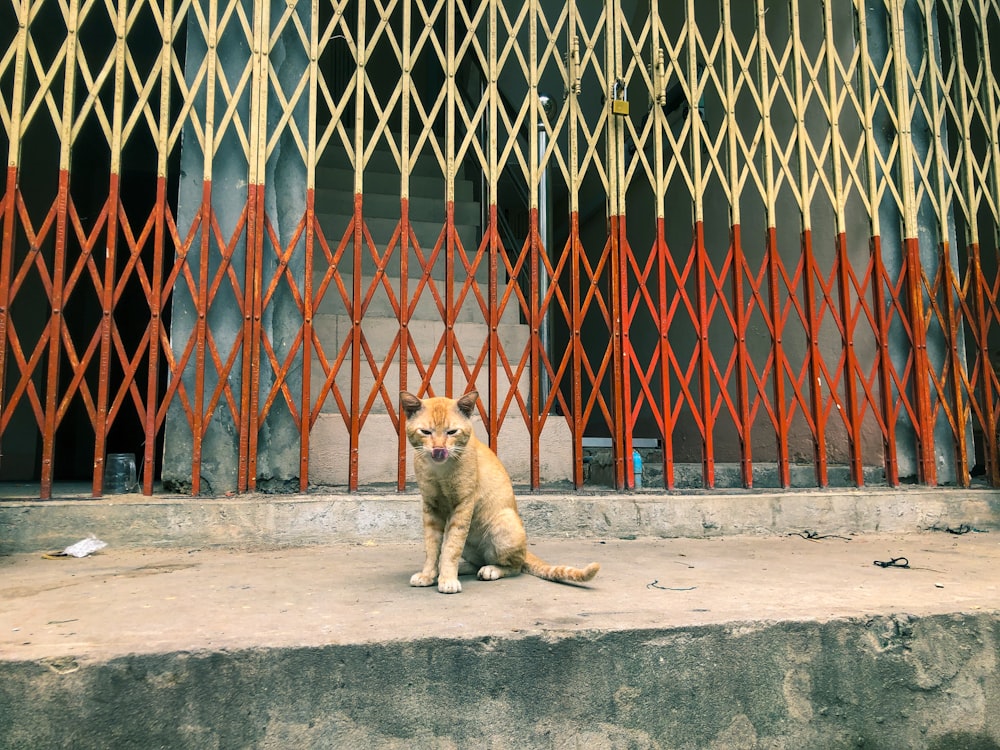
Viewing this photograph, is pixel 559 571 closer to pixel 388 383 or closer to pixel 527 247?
pixel 527 247

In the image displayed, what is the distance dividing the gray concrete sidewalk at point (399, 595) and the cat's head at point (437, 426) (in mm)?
509

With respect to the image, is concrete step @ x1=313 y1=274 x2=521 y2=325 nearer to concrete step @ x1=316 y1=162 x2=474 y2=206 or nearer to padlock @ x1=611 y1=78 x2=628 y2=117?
concrete step @ x1=316 y1=162 x2=474 y2=206

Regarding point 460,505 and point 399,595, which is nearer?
point 399,595

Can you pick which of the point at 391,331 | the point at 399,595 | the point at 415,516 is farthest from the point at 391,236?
the point at 399,595

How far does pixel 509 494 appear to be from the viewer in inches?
113

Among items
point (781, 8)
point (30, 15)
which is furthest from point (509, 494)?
point (781, 8)

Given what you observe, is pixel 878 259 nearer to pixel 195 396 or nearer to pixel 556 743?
pixel 556 743

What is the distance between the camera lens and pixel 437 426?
2.55 metres

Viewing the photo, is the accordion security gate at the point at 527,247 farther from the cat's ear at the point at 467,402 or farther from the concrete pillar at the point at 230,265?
the cat's ear at the point at 467,402

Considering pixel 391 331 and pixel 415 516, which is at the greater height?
pixel 391 331

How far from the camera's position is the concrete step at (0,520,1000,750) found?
1.85 meters

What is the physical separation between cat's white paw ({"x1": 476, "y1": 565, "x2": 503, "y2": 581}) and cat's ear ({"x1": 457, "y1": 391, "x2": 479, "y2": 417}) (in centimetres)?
62

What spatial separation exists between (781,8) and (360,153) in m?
3.66

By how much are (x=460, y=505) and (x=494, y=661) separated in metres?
0.74
